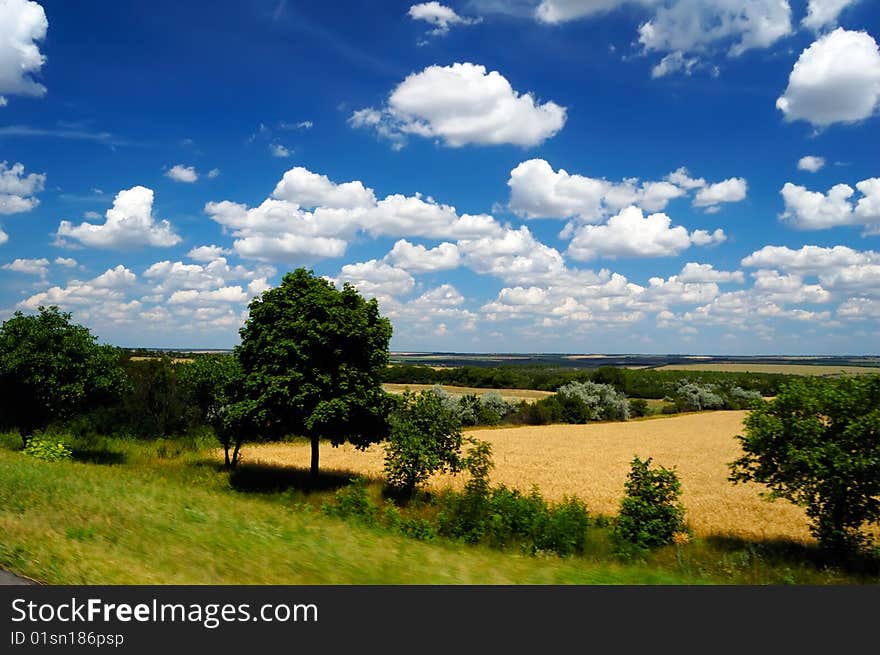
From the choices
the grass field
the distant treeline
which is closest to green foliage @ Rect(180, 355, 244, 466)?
the grass field

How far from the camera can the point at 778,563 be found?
18.5m

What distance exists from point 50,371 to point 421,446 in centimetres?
2163

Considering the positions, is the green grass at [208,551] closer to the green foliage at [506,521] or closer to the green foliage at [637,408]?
the green foliage at [506,521]

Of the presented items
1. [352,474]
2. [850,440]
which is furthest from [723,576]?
[352,474]

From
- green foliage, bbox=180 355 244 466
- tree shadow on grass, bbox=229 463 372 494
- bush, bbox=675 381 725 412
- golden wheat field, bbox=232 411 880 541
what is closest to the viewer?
golden wheat field, bbox=232 411 880 541

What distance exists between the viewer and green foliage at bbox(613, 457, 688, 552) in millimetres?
18984

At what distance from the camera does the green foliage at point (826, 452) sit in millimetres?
17188

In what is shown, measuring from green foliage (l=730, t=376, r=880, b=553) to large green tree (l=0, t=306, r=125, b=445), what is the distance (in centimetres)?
3303

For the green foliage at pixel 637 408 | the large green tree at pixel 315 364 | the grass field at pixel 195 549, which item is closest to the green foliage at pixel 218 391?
the large green tree at pixel 315 364

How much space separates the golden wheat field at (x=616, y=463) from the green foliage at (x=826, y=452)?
4.83 metres

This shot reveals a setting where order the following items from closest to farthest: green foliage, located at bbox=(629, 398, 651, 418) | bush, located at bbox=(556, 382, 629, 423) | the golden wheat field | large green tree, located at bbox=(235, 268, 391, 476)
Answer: large green tree, located at bbox=(235, 268, 391, 476)
the golden wheat field
bush, located at bbox=(556, 382, 629, 423)
green foliage, located at bbox=(629, 398, 651, 418)

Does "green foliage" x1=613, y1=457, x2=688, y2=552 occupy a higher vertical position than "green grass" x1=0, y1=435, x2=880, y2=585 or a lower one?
lower

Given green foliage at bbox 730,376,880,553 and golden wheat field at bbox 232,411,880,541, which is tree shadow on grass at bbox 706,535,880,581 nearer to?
green foliage at bbox 730,376,880,553
